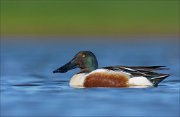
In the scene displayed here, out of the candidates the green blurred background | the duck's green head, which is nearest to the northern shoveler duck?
the duck's green head

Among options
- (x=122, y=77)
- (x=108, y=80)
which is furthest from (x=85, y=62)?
(x=122, y=77)

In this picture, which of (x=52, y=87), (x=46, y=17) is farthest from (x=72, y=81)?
(x=46, y=17)

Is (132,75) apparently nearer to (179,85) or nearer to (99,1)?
(179,85)

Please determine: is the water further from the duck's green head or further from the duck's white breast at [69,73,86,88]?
the duck's green head

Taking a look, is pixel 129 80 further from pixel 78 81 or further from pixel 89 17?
pixel 89 17

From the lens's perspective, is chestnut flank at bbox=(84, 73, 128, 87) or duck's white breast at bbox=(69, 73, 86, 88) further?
duck's white breast at bbox=(69, 73, 86, 88)

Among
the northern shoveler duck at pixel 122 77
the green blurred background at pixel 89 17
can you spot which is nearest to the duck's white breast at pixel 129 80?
the northern shoveler duck at pixel 122 77

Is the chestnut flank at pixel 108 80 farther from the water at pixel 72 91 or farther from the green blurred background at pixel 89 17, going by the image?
the green blurred background at pixel 89 17

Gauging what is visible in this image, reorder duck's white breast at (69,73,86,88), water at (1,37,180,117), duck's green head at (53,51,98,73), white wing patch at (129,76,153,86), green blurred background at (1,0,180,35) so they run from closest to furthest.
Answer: water at (1,37,180,117) → white wing patch at (129,76,153,86) → duck's white breast at (69,73,86,88) → duck's green head at (53,51,98,73) → green blurred background at (1,0,180,35)
